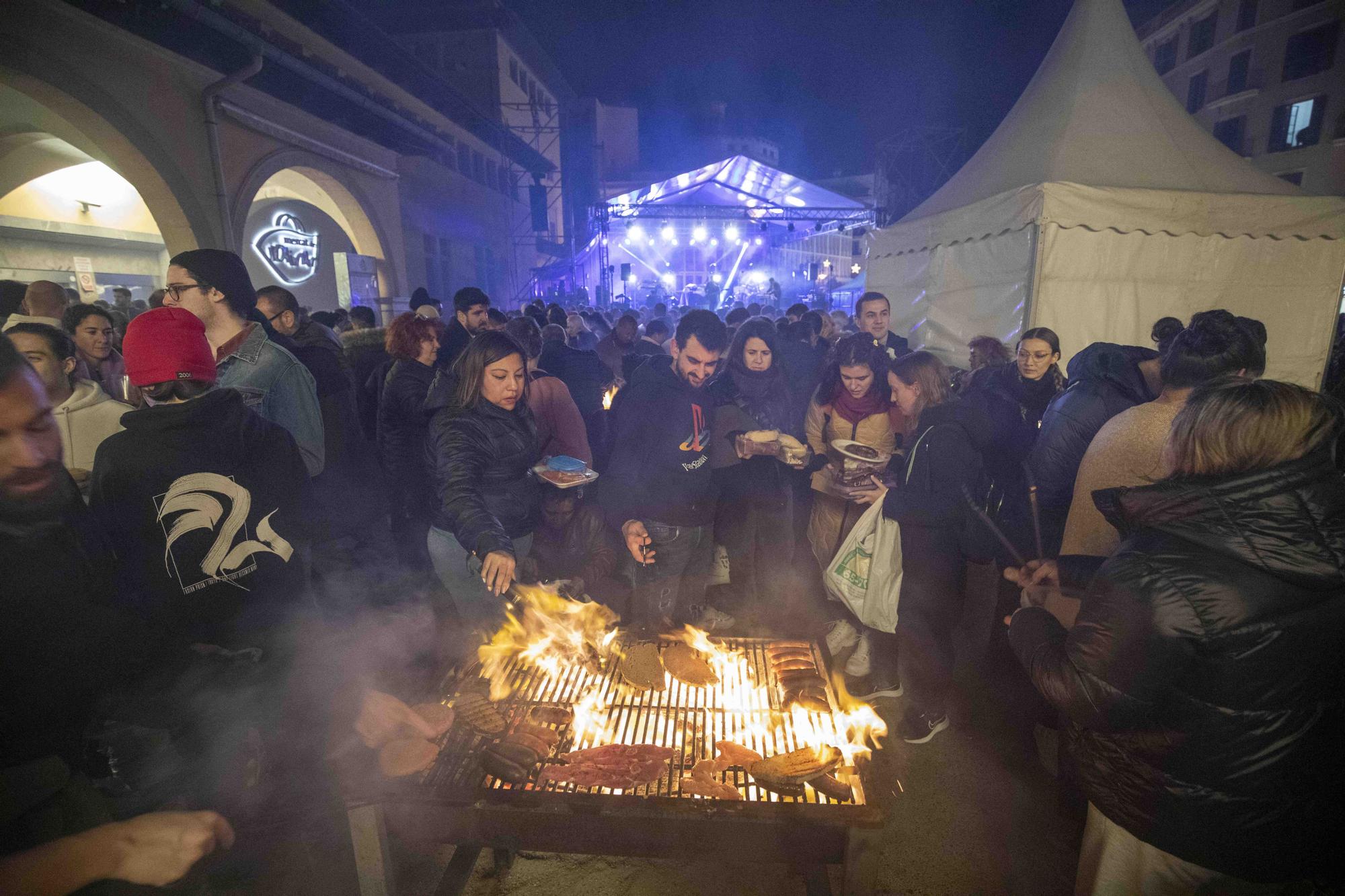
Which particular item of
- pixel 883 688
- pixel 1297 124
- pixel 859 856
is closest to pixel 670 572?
pixel 883 688

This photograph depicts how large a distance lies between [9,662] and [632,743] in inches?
81.5

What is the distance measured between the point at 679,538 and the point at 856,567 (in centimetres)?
122

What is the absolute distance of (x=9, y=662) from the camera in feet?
5.00

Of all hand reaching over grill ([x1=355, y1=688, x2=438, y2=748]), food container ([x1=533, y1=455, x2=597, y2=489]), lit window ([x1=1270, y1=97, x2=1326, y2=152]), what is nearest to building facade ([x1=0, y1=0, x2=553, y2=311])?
food container ([x1=533, y1=455, x2=597, y2=489])

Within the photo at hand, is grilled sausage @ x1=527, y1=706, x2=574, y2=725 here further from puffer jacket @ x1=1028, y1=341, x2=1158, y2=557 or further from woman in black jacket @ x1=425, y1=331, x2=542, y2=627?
puffer jacket @ x1=1028, y1=341, x2=1158, y2=557

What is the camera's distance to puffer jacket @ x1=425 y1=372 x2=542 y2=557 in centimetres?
305

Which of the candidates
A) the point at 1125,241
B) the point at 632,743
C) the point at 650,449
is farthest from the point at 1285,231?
the point at 632,743

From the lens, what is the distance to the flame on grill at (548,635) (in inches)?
130

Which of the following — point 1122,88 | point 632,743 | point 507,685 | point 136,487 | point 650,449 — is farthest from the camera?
point 1122,88

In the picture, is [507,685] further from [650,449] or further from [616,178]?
[616,178]

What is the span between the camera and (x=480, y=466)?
337cm

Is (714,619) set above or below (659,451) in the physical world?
below

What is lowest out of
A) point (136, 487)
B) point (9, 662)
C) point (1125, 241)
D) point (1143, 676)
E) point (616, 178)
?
point (1143, 676)

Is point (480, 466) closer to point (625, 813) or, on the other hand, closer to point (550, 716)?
point (550, 716)
